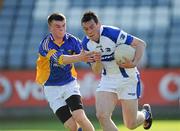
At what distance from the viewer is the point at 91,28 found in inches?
350

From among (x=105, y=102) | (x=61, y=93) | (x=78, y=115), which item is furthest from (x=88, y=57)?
(x=61, y=93)

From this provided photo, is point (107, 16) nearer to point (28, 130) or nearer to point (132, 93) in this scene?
point (28, 130)

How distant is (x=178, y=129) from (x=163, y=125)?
1399 millimetres

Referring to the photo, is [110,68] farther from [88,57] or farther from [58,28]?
[58,28]

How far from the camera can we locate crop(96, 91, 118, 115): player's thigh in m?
9.06

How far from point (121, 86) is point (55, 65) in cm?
106

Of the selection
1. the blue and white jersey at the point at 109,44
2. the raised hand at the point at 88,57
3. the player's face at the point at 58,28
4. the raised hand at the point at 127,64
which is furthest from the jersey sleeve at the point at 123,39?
the player's face at the point at 58,28

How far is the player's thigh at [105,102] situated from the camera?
9062 millimetres

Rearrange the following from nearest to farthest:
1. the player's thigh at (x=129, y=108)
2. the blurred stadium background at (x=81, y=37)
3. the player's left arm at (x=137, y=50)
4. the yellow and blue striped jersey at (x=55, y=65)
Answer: the player's left arm at (x=137, y=50) → the player's thigh at (x=129, y=108) → the yellow and blue striped jersey at (x=55, y=65) → the blurred stadium background at (x=81, y=37)

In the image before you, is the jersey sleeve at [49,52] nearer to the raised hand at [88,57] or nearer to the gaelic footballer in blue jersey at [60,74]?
the gaelic footballer in blue jersey at [60,74]

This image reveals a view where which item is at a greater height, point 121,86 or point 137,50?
point 137,50

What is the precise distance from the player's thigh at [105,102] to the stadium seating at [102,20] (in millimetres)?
9379

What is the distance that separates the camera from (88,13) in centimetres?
892

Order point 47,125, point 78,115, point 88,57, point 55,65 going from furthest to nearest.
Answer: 1. point 47,125
2. point 55,65
3. point 78,115
4. point 88,57
